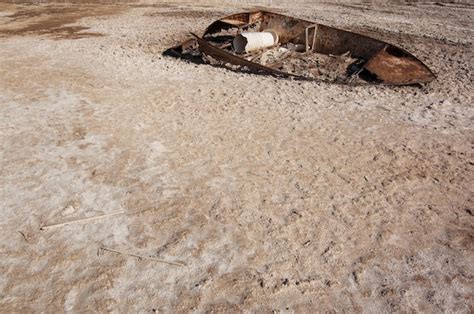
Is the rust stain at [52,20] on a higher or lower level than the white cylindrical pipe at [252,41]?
lower

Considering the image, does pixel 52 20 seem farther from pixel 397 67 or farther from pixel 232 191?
pixel 232 191

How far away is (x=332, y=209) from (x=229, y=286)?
5.37ft

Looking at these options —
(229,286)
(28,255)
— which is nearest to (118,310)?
(229,286)

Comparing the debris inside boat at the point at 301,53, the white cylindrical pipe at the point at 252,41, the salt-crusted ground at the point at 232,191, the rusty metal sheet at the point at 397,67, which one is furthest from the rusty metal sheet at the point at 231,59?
the rusty metal sheet at the point at 397,67

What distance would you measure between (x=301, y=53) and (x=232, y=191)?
6.39 metres

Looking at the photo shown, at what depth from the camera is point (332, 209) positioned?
4.30 metres

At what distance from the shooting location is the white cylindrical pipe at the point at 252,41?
30.9 ft

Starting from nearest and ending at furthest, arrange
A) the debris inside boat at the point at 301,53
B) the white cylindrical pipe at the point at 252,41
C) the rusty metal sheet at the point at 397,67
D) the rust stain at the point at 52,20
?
the rusty metal sheet at the point at 397,67
the debris inside boat at the point at 301,53
the white cylindrical pipe at the point at 252,41
the rust stain at the point at 52,20

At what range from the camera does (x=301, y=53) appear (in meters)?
9.83

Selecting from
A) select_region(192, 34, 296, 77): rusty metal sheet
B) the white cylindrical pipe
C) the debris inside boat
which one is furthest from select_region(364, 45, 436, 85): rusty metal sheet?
the white cylindrical pipe

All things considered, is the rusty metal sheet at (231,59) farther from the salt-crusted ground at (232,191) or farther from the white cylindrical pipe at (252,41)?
the white cylindrical pipe at (252,41)

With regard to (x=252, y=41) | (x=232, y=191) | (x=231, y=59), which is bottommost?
(x=232, y=191)

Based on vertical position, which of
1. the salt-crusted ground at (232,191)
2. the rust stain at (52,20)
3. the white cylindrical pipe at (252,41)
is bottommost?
the salt-crusted ground at (232,191)

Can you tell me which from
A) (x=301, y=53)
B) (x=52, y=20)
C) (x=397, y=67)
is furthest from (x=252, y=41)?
(x=52, y=20)
